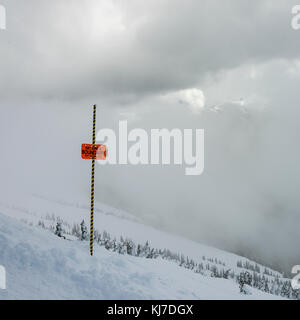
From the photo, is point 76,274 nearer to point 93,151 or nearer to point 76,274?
point 76,274

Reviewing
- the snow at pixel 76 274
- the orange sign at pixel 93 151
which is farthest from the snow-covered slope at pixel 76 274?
the orange sign at pixel 93 151

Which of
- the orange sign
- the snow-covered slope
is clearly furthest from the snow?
the orange sign

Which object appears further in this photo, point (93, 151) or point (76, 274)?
point (93, 151)

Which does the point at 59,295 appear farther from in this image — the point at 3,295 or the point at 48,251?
the point at 48,251

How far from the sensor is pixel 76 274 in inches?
514

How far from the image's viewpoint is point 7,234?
15672 millimetres

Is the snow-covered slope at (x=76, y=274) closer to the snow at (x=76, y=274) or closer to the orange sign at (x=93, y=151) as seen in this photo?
the snow at (x=76, y=274)

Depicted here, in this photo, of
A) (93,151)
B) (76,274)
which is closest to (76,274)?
(76,274)

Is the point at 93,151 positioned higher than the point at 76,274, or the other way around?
the point at 93,151

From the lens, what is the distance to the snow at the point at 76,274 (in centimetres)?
1186

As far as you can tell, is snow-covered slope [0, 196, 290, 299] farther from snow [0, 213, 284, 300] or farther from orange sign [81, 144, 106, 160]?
orange sign [81, 144, 106, 160]

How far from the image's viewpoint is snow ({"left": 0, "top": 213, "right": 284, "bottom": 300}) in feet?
38.9
